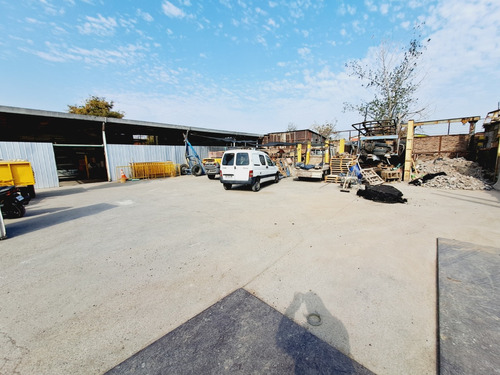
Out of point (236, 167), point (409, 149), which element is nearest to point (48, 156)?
point (236, 167)

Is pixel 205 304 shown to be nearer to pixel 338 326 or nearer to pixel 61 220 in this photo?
pixel 338 326

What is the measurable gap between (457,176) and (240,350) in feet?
45.9

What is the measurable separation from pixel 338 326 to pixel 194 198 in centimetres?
703

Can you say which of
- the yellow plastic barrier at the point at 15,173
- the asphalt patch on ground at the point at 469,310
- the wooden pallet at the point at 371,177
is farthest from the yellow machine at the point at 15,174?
the wooden pallet at the point at 371,177

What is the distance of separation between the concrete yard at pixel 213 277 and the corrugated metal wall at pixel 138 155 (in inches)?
374

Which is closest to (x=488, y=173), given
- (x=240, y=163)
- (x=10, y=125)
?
(x=240, y=163)

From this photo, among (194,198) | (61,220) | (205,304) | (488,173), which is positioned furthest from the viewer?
(488,173)

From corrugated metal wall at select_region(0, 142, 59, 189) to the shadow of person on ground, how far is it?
1568 centimetres

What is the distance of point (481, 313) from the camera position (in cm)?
215

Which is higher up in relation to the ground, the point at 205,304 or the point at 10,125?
the point at 10,125

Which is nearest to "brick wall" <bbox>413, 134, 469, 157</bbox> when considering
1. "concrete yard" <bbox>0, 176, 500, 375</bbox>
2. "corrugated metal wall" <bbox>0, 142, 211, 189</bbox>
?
"concrete yard" <bbox>0, 176, 500, 375</bbox>

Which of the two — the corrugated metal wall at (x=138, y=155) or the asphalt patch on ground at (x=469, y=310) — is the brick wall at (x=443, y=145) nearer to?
the asphalt patch on ground at (x=469, y=310)

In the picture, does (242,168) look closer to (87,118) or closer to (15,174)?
(15,174)

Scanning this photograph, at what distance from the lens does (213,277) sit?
2879mm
